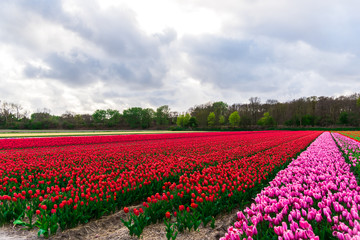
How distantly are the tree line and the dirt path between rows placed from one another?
73684 millimetres

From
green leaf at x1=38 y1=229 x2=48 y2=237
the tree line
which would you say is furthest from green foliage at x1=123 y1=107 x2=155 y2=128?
green leaf at x1=38 y1=229 x2=48 y2=237

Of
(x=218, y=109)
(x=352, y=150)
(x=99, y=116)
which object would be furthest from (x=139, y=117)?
(x=352, y=150)

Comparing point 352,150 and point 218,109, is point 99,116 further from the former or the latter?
point 352,150

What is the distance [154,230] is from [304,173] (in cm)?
441

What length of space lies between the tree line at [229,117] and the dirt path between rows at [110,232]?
2901 inches

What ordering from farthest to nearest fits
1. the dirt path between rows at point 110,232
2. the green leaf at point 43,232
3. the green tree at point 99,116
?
the green tree at point 99,116
the dirt path between rows at point 110,232
the green leaf at point 43,232

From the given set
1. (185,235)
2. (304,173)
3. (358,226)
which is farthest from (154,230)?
(304,173)

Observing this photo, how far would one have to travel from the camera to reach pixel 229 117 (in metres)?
81.3

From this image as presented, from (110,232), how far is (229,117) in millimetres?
79538

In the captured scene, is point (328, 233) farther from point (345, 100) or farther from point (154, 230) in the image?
point (345, 100)

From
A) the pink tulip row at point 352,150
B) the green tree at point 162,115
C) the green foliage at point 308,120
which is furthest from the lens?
the green tree at point 162,115

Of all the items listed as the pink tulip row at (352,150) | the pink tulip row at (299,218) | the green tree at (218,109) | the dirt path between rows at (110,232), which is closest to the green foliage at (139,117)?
the green tree at (218,109)

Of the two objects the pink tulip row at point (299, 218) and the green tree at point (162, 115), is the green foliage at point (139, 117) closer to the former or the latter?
the green tree at point (162, 115)

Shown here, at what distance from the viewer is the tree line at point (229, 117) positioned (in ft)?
250
